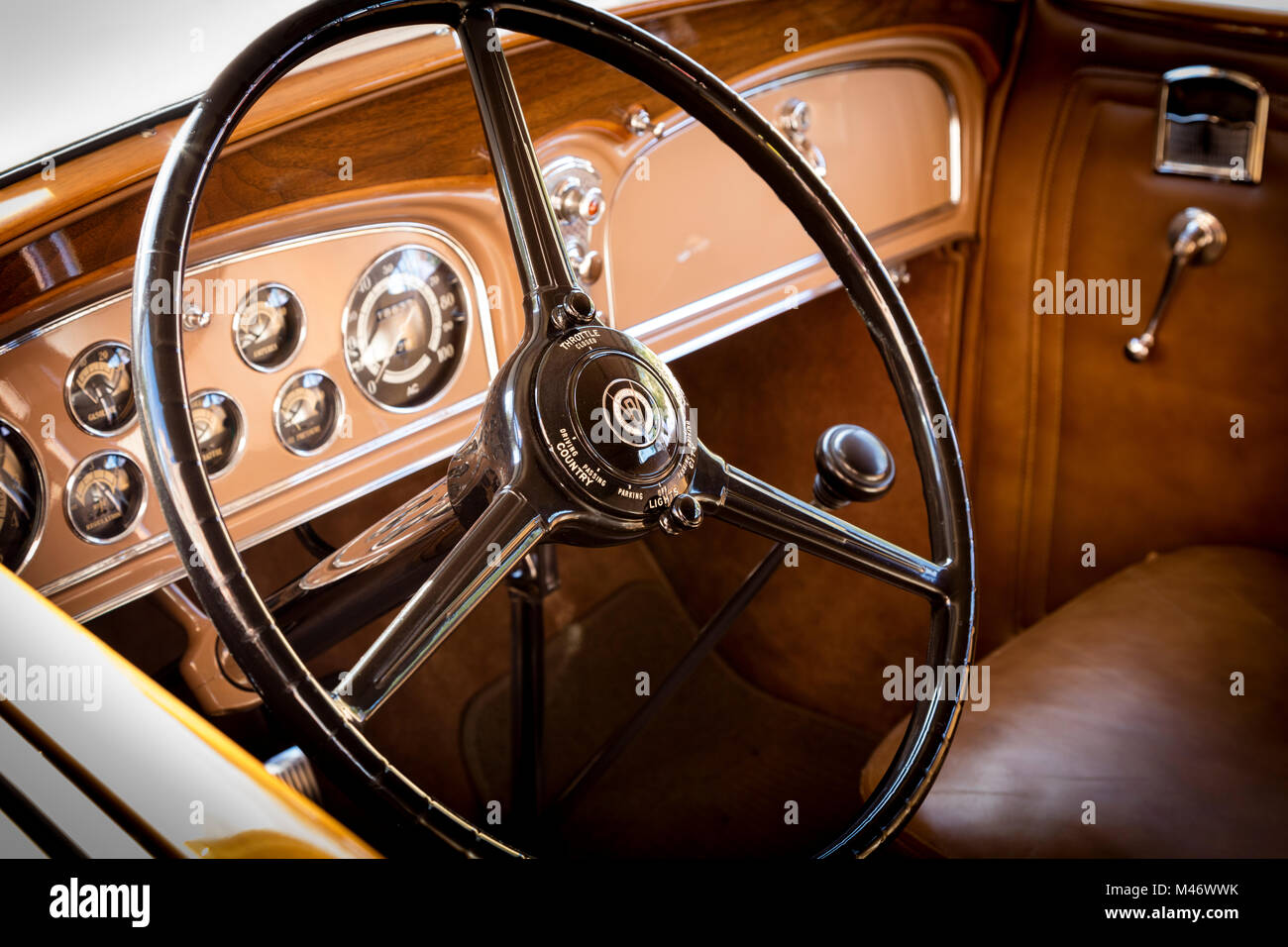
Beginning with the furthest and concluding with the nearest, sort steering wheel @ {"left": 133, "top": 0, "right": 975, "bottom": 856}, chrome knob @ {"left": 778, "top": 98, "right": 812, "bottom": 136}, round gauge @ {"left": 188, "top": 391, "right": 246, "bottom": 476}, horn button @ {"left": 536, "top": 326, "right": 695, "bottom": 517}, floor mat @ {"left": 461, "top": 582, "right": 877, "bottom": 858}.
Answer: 1. floor mat @ {"left": 461, "top": 582, "right": 877, "bottom": 858}
2. chrome knob @ {"left": 778, "top": 98, "right": 812, "bottom": 136}
3. round gauge @ {"left": 188, "top": 391, "right": 246, "bottom": 476}
4. horn button @ {"left": 536, "top": 326, "right": 695, "bottom": 517}
5. steering wheel @ {"left": 133, "top": 0, "right": 975, "bottom": 856}

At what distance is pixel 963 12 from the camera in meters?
1.49

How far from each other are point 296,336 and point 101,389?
17 centimetres

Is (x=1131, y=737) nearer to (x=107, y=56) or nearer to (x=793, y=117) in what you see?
(x=793, y=117)

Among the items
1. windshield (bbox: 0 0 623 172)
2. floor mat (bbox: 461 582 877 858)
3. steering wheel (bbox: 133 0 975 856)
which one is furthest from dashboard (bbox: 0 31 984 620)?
floor mat (bbox: 461 582 877 858)

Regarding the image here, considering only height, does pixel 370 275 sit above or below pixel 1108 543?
above

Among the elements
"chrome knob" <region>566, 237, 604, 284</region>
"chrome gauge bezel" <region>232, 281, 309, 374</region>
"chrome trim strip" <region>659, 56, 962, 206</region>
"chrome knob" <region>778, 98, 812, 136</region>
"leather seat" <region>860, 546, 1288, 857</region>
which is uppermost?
"chrome trim strip" <region>659, 56, 962, 206</region>

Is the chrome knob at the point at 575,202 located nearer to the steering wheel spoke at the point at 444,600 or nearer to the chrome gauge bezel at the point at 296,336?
the chrome gauge bezel at the point at 296,336

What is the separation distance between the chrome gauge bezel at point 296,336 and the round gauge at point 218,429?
0.04m

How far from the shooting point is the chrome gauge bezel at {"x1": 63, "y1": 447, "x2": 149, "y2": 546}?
2.88 ft

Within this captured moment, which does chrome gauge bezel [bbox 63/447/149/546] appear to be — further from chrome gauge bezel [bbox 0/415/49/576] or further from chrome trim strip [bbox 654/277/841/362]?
chrome trim strip [bbox 654/277/841/362]

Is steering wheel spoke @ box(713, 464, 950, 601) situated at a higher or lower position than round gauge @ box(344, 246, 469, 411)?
lower
